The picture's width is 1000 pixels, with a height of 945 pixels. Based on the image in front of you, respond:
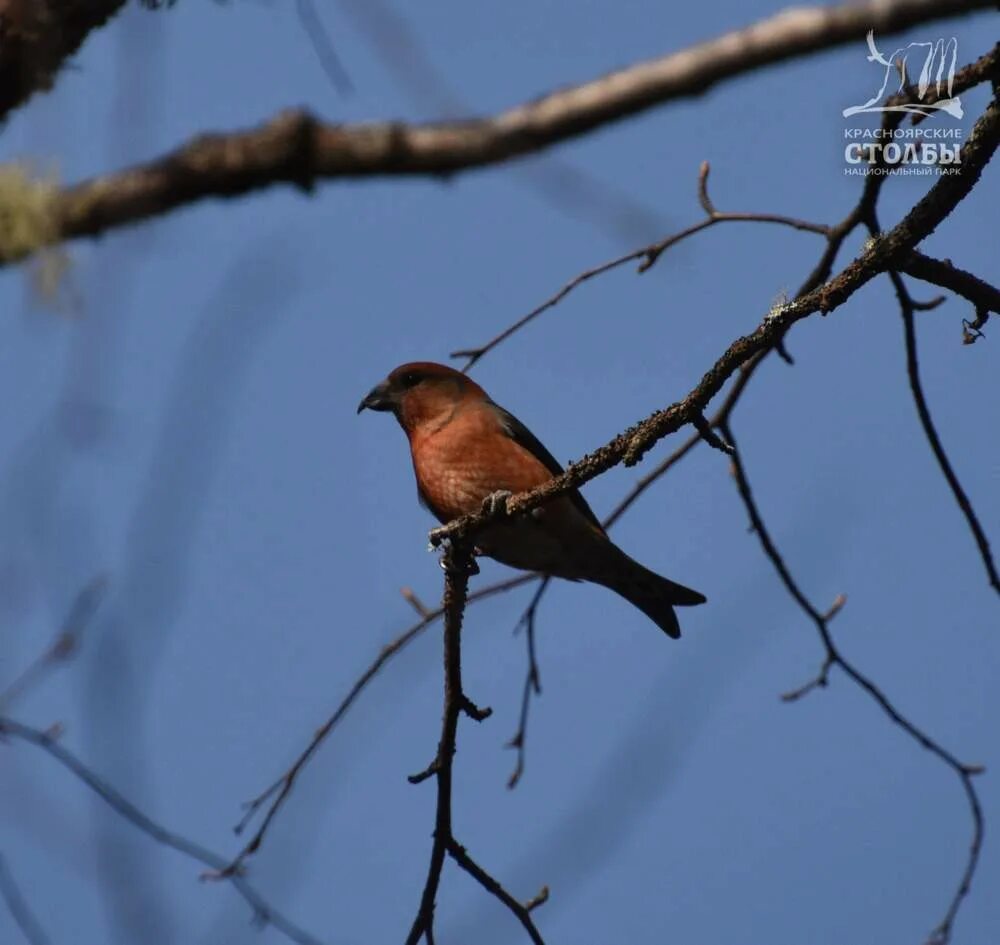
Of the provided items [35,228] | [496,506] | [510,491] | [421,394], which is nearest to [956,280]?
[496,506]

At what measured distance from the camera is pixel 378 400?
6484 mm

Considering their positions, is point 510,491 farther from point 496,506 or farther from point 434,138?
point 434,138

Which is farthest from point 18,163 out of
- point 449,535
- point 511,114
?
point 449,535

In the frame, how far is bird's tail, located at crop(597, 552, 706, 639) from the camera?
5816 millimetres

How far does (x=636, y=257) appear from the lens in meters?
4.32

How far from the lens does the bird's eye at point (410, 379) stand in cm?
645

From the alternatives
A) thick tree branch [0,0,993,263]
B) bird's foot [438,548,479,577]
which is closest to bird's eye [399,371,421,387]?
bird's foot [438,548,479,577]

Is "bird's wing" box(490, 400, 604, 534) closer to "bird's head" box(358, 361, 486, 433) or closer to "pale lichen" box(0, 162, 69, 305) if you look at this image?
"bird's head" box(358, 361, 486, 433)

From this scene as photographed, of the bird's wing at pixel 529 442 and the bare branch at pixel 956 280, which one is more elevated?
the bird's wing at pixel 529 442

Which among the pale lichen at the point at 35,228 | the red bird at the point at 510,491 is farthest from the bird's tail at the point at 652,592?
the pale lichen at the point at 35,228

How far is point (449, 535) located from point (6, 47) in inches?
75.7

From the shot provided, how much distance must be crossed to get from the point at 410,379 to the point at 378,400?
17cm

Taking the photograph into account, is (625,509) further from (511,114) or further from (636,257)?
(511,114)

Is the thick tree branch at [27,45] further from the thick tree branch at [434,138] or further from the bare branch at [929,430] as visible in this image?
the bare branch at [929,430]
